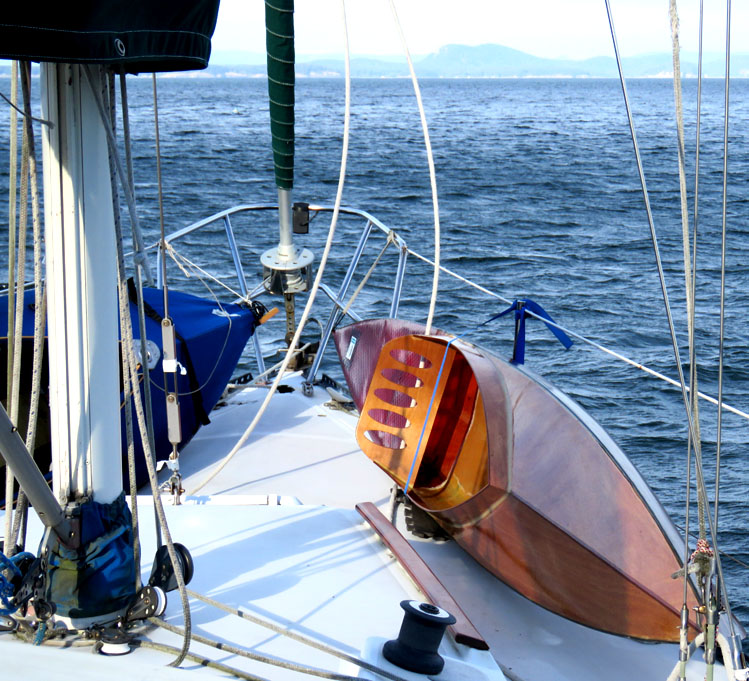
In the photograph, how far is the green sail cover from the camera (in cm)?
412

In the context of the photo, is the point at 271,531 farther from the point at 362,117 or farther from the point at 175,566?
the point at 362,117

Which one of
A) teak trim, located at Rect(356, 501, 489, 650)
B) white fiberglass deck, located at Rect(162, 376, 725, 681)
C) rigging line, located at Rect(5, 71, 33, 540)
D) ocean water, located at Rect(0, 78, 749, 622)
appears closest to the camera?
rigging line, located at Rect(5, 71, 33, 540)

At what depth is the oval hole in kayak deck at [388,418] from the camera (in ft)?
14.6

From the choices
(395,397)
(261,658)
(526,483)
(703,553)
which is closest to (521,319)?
(395,397)

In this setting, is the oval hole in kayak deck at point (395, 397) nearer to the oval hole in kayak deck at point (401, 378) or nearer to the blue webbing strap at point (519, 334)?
the oval hole in kayak deck at point (401, 378)

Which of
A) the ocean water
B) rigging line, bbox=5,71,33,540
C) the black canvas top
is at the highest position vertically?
the black canvas top

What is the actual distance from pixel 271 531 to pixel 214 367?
1.76 m

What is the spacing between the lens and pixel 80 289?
2072mm

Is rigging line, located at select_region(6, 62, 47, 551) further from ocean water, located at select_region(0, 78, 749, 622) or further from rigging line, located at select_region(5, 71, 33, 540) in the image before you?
ocean water, located at select_region(0, 78, 749, 622)

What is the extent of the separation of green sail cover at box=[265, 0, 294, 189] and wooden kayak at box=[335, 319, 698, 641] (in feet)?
3.40

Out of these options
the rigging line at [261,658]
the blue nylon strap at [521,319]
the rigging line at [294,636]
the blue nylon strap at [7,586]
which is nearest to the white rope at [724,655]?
the rigging line at [294,636]

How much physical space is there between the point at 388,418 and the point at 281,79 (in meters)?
1.70

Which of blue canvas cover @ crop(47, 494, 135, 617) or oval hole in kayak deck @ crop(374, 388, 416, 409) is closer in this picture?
blue canvas cover @ crop(47, 494, 135, 617)

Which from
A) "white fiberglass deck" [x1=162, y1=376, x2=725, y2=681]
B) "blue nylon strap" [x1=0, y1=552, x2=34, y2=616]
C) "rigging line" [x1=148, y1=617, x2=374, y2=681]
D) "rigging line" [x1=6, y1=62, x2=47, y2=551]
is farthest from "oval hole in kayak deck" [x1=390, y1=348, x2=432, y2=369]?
"blue nylon strap" [x1=0, y1=552, x2=34, y2=616]
